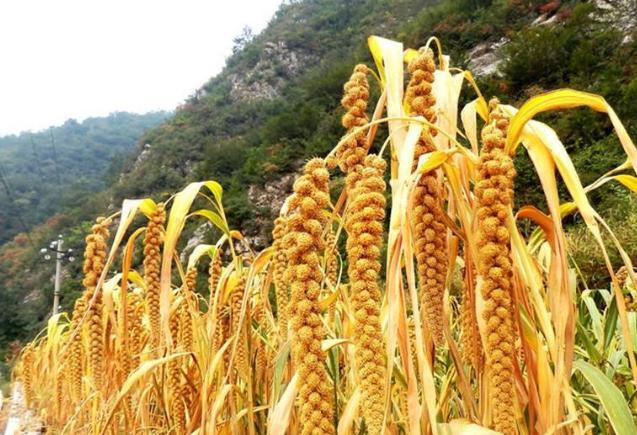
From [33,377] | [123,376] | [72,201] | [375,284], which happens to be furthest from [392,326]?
[72,201]

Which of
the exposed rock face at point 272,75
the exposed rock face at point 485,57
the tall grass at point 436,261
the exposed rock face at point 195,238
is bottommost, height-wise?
the exposed rock face at point 195,238

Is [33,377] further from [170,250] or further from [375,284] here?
[375,284]

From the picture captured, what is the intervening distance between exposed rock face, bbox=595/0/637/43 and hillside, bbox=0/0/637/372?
4 centimetres

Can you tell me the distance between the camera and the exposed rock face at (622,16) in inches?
→ 436

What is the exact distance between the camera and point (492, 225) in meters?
0.54

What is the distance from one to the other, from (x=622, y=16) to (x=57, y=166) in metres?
49.1

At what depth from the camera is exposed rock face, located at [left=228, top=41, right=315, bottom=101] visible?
35078mm

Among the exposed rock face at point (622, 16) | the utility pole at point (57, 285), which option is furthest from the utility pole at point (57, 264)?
the exposed rock face at point (622, 16)

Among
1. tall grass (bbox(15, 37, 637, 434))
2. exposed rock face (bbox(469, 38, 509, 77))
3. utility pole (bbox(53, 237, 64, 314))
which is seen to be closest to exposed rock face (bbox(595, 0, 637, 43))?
exposed rock face (bbox(469, 38, 509, 77))

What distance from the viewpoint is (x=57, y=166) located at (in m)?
48.6

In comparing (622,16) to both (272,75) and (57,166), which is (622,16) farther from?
(57,166)

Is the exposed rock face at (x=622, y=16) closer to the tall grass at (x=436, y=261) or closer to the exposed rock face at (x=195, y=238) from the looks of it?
the exposed rock face at (x=195, y=238)

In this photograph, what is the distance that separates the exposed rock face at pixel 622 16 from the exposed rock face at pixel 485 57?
269 cm

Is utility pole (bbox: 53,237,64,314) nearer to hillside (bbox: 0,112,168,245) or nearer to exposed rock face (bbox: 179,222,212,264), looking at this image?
exposed rock face (bbox: 179,222,212,264)
